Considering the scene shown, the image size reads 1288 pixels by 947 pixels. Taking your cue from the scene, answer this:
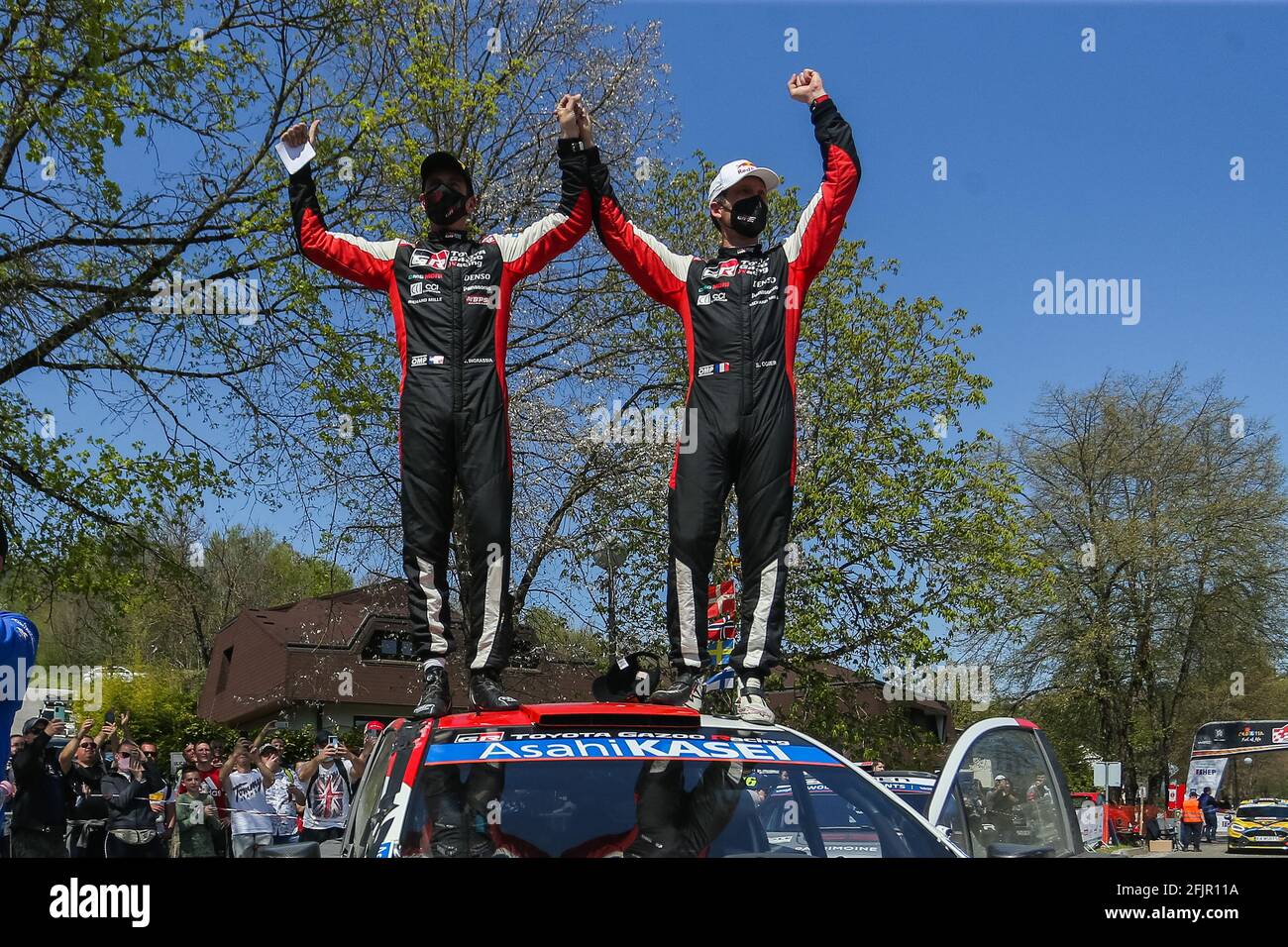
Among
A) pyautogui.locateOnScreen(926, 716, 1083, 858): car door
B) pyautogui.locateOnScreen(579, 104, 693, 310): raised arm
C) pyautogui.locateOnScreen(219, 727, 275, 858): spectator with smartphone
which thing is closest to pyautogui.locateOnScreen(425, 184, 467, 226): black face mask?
pyautogui.locateOnScreen(579, 104, 693, 310): raised arm

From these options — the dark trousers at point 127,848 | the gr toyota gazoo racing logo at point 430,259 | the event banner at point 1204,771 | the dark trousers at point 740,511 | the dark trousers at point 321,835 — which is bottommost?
the event banner at point 1204,771

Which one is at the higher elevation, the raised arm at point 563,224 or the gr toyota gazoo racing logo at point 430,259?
the raised arm at point 563,224

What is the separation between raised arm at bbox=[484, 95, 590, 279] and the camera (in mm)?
5891

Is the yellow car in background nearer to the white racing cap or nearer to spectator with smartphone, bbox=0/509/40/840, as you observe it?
the white racing cap

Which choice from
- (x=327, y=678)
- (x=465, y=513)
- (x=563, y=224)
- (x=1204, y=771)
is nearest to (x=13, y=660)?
(x=465, y=513)

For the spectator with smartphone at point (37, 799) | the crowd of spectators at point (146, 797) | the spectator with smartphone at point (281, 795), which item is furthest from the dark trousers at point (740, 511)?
the spectator with smartphone at point (281, 795)

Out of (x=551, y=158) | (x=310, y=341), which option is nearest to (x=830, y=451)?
(x=551, y=158)

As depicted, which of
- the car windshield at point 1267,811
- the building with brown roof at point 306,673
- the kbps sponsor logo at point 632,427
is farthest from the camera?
the car windshield at point 1267,811

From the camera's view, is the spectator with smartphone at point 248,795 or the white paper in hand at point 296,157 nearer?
the white paper in hand at point 296,157

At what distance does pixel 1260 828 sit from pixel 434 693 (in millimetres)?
33861

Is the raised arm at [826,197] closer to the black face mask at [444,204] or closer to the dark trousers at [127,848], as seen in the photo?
the black face mask at [444,204]

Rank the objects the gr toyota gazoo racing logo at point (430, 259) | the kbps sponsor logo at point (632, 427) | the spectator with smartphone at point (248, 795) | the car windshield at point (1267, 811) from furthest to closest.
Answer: the car windshield at point (1267, 811), the kbps sponsor logo at point (632, 427), the spectator with smartphone at point (248, 795), the gr toyota gazoo racing logo at point (430, 259)

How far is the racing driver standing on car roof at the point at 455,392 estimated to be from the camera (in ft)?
18.0
